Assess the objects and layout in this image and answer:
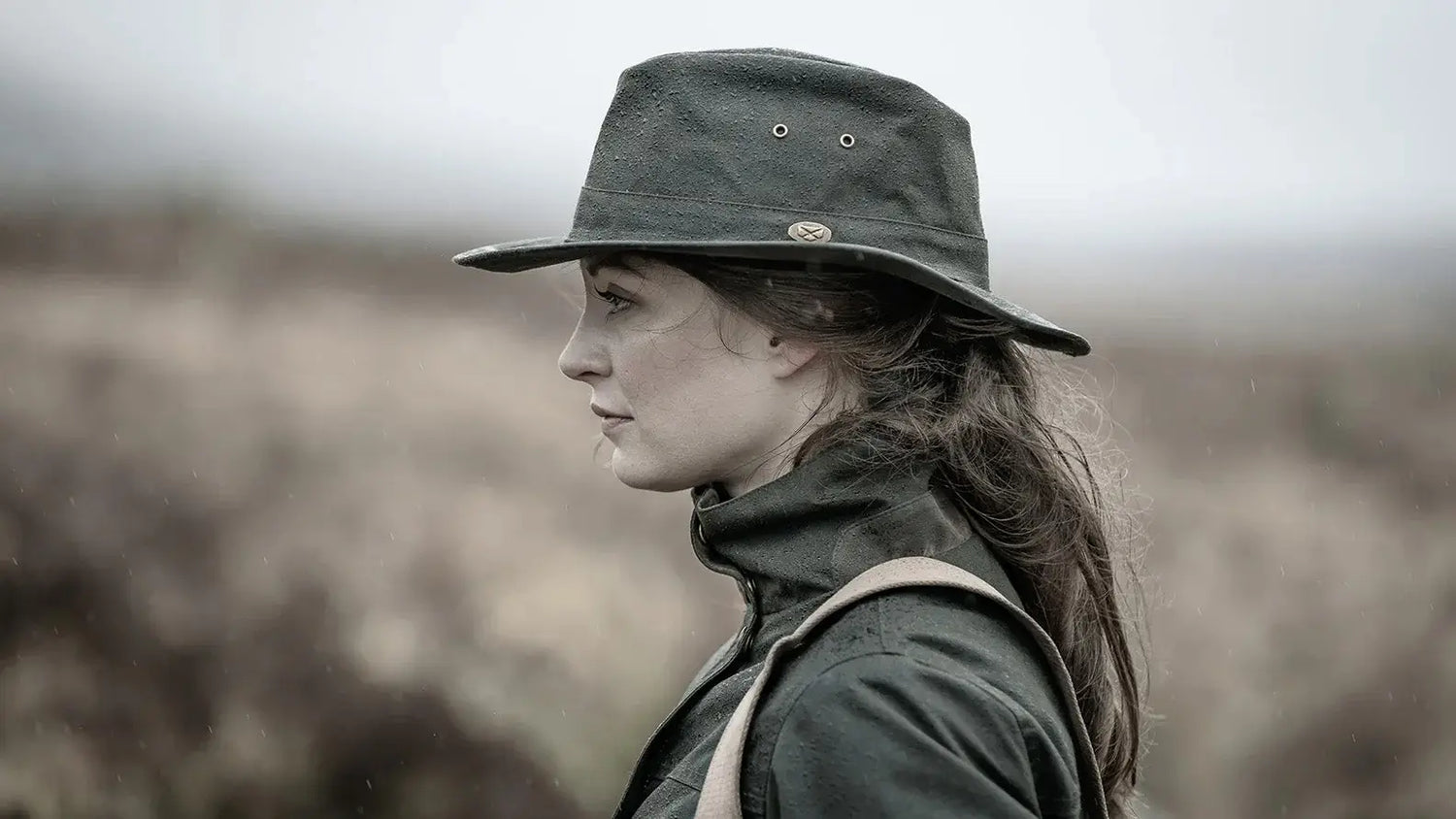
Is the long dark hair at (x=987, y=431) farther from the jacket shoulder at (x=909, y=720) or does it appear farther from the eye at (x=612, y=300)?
the jacket shoulder at (x=909, y=720)

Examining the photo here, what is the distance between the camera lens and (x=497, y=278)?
8719 millimetres

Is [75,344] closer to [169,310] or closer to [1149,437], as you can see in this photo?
[169,310]

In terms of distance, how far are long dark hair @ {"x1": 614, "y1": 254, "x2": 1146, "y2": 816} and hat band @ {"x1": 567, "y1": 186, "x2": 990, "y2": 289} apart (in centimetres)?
7

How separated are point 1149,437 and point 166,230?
6.07 metres

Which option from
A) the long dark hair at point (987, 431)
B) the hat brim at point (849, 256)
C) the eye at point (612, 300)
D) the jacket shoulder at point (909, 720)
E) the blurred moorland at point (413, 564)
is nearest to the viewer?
the jacket shoulder at point (909, 720)

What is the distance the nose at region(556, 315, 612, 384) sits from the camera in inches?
80.7

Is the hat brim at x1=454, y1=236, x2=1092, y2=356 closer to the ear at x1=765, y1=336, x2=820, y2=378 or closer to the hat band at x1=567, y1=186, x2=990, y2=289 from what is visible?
the hat band at x1=567, y1=186, x2=990, y2=289

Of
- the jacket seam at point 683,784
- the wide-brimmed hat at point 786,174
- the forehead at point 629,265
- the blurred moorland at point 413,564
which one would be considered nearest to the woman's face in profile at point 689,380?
the forehead at point 629,265

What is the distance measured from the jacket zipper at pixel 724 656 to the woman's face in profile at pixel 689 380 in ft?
0.39

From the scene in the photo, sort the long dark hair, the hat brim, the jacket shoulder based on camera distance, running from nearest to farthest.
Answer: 1. the jacket shoulder
2. the hat brim
3. the long dark hair

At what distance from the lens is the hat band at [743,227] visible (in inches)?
74.0

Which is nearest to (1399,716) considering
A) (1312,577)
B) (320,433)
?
(1312,577)

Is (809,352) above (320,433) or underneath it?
above

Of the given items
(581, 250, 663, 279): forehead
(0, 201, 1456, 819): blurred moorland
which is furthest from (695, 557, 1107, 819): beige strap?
(0, 201, 1456, 819): blurred moorland
